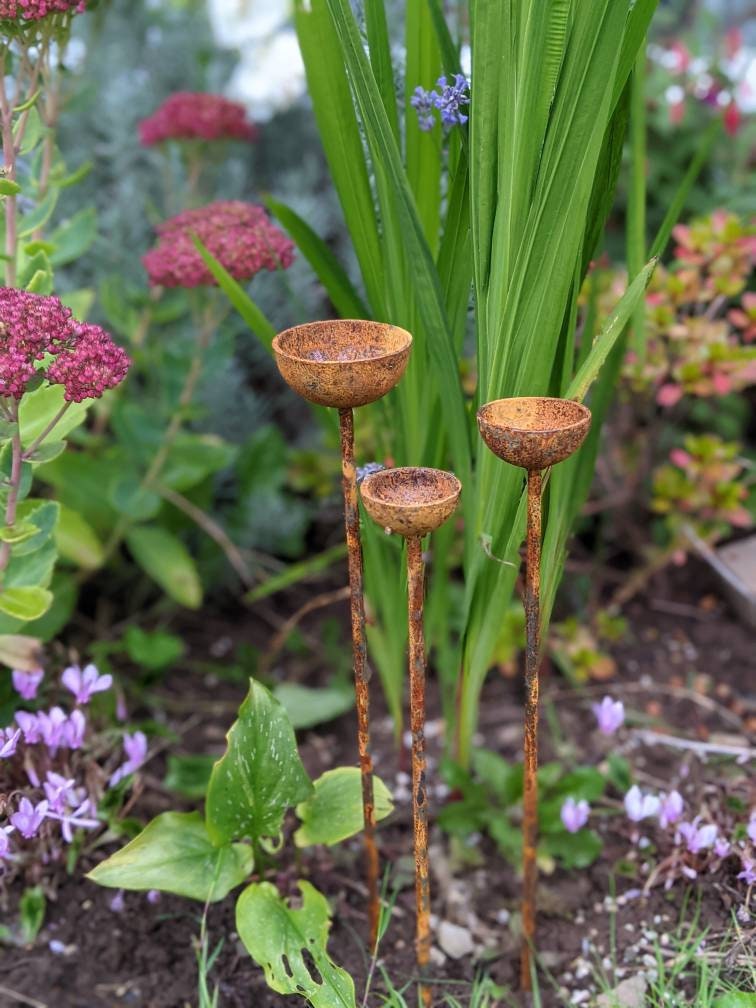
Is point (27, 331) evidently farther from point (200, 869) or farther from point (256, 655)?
point (256, 655)

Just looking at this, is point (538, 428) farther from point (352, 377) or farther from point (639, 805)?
point (639, 805)

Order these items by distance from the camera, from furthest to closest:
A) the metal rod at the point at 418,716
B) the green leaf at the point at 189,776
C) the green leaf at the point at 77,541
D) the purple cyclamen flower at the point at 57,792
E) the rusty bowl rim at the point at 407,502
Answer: the green leaf at the point at 77,541 → the green leaf at the point at 189,776 → the purple cyclamen flower at the point at 57,792 → the metal rod at the point at 418,716 → the rusty bowl rim at the point at 407,502

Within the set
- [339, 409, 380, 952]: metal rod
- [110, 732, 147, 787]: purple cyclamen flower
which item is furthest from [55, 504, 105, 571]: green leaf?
[339, 409, 380, 952]: metal rod

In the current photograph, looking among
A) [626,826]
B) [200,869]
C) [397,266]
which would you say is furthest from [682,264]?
[200,869]

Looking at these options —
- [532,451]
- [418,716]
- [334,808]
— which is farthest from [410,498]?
[334,808]

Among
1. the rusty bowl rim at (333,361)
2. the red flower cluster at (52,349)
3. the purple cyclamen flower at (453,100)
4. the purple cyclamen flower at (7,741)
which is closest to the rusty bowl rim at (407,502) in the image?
the rusty bowl rim at (333,361)

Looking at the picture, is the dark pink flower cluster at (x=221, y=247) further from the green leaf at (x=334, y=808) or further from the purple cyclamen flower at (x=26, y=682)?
the green leaf at (x=334, y=808)
